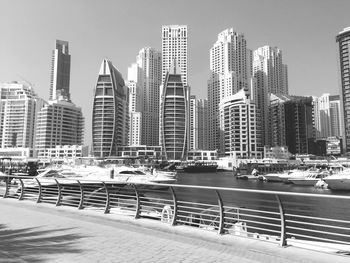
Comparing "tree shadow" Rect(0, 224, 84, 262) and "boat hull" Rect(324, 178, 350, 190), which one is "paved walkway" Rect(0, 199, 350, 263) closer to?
"tree shadow" Rect(0, 224, 84, 262)

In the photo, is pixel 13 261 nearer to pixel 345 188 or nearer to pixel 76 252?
pixel 76 252

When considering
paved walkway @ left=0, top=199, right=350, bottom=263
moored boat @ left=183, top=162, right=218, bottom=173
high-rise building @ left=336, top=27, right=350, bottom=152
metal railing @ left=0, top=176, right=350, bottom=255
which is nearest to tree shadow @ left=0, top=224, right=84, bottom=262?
paved walkway @ left=0, top=199, right=350, bottom=263

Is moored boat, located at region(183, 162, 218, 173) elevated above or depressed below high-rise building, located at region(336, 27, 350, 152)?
below

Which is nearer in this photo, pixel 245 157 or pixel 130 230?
pixel 130 230

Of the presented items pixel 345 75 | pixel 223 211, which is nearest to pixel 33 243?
pixel 223 211

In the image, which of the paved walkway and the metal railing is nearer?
the paved walkway

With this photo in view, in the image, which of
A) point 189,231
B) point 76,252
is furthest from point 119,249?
point 189,231

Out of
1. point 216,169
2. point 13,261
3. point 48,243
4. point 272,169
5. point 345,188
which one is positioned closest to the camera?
point 13,261

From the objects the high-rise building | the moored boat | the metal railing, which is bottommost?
the moored boat

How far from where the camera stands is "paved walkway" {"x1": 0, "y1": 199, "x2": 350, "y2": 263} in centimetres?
727

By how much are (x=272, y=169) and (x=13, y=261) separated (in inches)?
5719

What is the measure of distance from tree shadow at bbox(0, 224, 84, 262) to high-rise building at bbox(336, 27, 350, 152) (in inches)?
7967

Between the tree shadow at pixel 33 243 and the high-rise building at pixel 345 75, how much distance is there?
202m

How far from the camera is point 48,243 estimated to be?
338 inches
